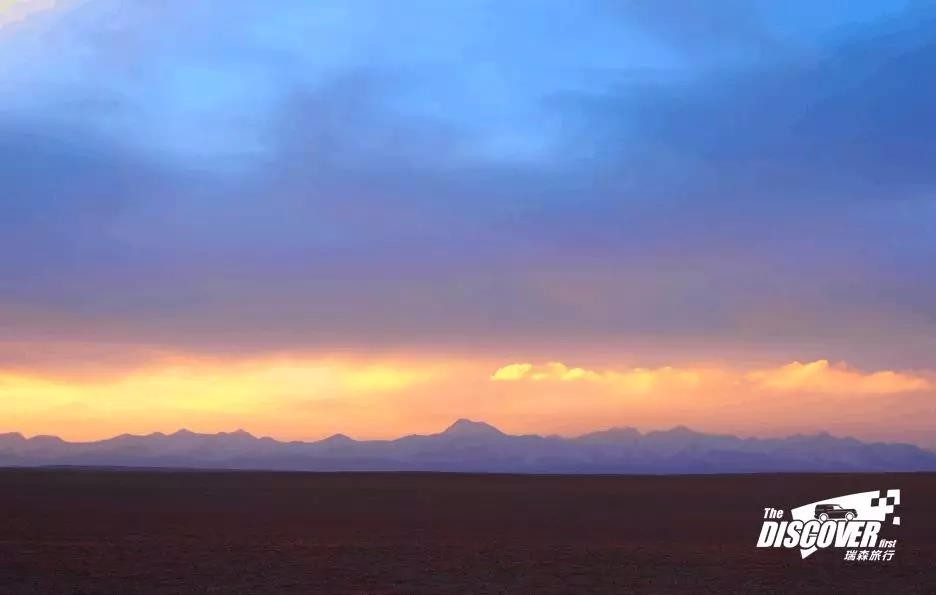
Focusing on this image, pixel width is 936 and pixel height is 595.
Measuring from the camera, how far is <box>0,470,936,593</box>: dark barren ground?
24.3 m

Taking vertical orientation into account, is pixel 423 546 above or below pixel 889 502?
above


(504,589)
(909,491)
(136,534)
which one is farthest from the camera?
(909,491)

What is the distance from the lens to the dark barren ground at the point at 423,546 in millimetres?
24297

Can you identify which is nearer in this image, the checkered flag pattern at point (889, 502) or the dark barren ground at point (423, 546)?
the dark barren ground at point (423, 546)

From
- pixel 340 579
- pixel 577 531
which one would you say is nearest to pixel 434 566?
pixel 340 579

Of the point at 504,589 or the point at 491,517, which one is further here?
the point at 491,517

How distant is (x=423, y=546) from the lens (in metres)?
32.0

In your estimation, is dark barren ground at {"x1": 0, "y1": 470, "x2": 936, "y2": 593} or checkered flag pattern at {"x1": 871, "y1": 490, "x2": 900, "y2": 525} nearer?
dark barren ground at {"x1": 0, "y1": 470, "x2": 936, "y2": 593}

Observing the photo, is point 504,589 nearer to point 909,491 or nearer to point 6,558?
point 6,558

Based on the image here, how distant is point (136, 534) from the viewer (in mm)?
35938

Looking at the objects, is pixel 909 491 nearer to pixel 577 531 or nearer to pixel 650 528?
pixel 650 528

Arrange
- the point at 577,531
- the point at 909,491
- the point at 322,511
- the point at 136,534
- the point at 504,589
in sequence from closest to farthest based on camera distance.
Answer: the point at 504,589 → the point at 136,534 → the point at 577,531 → the point at 322,511 → the point at 909,491

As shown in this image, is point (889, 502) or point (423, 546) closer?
point (423, 546)

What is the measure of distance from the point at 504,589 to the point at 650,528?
62.4 feet
